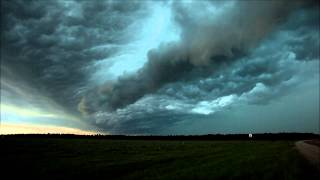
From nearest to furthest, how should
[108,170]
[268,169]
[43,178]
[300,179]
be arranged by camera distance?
[300,179] < [43,178] < [268,169] < [108,170]

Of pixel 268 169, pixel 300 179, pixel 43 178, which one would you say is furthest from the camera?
pixel 268 169

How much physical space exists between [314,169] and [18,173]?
20050 mm

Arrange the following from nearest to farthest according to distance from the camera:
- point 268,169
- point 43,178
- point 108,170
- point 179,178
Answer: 1. point 179,178
2. point 43,178
3. point 268,169
4. point 108,170

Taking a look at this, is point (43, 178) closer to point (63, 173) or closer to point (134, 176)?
point (63, 173)

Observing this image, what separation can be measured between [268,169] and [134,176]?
30.7ft

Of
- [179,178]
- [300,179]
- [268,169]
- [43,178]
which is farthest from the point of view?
[268,169]

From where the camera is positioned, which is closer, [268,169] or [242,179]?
[242,179]

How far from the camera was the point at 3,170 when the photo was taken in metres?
32.5

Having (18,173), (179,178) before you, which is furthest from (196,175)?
(18,173)

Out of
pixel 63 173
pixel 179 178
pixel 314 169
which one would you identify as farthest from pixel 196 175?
pixel 63 173

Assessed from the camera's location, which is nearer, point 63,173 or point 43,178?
point 43,178

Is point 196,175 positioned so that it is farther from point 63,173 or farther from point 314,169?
point 63,173

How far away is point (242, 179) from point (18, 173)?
15872 millimetres

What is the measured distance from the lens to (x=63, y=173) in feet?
100
